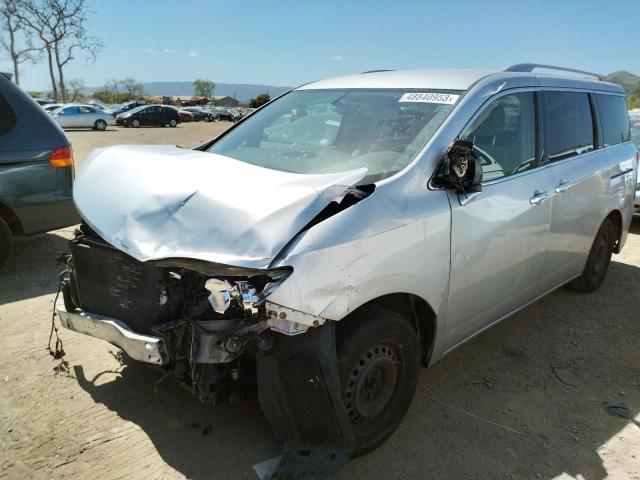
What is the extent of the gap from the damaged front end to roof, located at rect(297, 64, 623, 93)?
5.84 ft

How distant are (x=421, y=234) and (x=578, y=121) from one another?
8.06ft

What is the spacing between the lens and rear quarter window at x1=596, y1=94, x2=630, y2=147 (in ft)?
15.3

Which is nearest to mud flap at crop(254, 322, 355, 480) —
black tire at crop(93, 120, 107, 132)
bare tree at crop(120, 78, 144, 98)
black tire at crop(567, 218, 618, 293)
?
black tire at crop(567, 218, 618, 293)

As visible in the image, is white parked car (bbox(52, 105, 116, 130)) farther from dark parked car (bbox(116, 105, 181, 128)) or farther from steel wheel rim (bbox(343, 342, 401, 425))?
steel wheel rim (bbox(343, 342, 401, 425))

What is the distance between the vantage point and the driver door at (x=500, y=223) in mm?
2938

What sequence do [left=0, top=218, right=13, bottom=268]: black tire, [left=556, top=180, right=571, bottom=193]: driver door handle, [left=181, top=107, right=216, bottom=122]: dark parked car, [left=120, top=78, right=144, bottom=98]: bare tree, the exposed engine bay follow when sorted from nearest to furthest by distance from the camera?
the exposed engine bay → [left=556, top=180, right=571, bottom=193]: driver door handle → [left=0, top=218, right=13, bottom=268]: black tire → [left=181, top=107, right=216, bottom=122]: dark parked car → [left=120, top=78, right=144, bottom=98]: bare tree

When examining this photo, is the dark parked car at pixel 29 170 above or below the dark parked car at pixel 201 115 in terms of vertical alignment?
above

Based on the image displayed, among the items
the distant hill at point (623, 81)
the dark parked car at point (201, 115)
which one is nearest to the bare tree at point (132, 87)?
the dark parked car at point (201, 115)

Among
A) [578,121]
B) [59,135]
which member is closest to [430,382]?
[578,121]

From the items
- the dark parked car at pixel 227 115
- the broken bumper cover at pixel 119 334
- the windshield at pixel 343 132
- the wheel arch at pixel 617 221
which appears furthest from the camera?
the dark parked car at pixel 227 115

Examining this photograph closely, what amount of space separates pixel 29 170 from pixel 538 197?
14.2 feet

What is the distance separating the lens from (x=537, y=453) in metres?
2.78

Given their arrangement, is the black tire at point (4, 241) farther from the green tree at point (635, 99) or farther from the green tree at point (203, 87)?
the green tree at point (203, 87)

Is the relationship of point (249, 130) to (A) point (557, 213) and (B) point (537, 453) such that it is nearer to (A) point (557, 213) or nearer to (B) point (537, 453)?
(A) point (557, 213)
